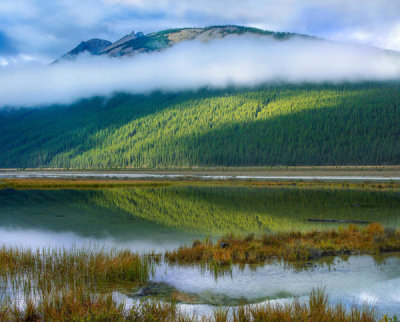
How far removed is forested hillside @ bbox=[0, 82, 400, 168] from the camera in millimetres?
130775

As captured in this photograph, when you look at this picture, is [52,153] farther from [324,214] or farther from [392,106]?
[324,214]

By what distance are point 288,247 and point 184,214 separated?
46.3ft

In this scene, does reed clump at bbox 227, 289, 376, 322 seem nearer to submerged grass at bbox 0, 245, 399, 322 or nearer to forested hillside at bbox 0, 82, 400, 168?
submerged grass at bbox 0, 245, 399, 322

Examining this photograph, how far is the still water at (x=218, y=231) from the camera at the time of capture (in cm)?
1143

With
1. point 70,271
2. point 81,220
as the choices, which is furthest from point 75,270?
point 81,220

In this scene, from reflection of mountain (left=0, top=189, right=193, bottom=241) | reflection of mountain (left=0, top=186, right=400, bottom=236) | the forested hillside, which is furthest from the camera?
the forested hillside

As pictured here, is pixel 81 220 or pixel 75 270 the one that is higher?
pixel 75 270

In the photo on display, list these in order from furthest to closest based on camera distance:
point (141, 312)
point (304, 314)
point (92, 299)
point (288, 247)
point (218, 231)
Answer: point (218, 231) → point (288, 247) → point (92, 299) → point (141, 312) → point (304, 314)

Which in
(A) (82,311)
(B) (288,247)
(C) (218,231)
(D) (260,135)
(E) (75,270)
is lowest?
(C) (218,231)

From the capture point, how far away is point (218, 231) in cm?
2194

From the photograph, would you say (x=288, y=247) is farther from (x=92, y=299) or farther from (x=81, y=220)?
(x=81, y=220)

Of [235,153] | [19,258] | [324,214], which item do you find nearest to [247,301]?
[19,258]

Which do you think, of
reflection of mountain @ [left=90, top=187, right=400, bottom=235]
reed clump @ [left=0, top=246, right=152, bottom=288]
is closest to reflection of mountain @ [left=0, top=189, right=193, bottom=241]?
reflection of mountain @ [left=90, top=187, right=400, bottom=235]

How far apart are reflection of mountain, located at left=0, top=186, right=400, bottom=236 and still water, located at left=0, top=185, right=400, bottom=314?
0.06 m
